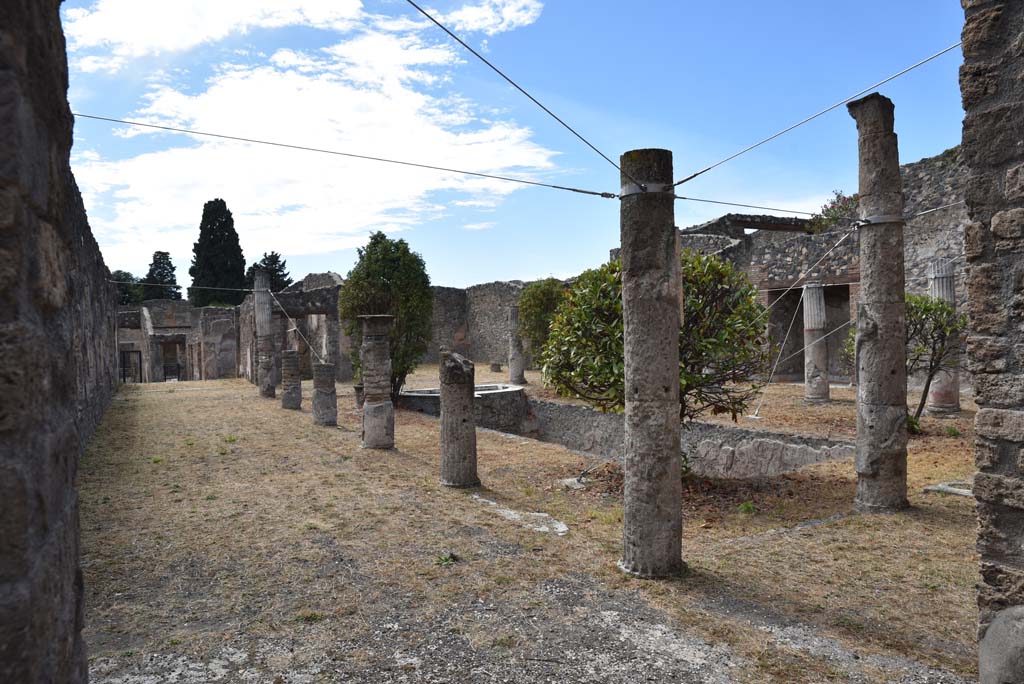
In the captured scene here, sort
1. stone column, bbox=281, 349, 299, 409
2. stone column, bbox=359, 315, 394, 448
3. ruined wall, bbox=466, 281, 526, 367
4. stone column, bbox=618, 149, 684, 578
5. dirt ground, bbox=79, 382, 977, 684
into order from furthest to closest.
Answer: ruined wall, bbox=466, 281, 526, 367 < stone column, bbox=281, 349, 299, 409 < stone column, bbox=359, 315, 394, 448 < stone column, bbox=618, 149, 684, 578 < dirt ground, bbox=79, 382, 977, 684

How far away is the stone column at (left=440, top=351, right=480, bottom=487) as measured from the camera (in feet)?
25.3

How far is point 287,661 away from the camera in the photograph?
11.5ft

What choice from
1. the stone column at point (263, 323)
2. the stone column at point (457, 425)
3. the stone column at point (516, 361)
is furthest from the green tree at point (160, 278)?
the stone column at point (457, 425)

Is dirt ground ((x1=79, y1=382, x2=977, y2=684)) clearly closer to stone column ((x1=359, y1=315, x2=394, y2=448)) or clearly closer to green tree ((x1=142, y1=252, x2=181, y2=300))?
stone column ((x1=359, y1=315, x2=394, y2=448))

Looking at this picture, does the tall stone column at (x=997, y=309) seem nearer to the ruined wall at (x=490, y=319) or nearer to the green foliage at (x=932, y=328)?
the green foliage at (x=932, y=328)

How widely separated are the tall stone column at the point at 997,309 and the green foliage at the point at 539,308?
16.1 metres

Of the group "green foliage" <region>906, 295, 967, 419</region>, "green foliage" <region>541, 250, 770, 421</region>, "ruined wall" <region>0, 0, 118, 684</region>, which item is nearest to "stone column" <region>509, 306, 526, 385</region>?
"green foliage" <region>906, 295, 967, 419</region>

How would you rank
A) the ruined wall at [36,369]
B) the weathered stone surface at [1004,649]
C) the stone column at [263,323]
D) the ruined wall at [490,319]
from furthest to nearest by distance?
the ruined wall at [490,319] < the stone column at [263,323] < the weathered stone surface at [1004,649] < the ruined wall at [36,369]

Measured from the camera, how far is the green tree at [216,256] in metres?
39.3

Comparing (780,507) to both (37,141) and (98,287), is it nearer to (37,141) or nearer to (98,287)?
(37,141)

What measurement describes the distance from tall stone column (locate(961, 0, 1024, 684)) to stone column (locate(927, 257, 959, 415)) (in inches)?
384

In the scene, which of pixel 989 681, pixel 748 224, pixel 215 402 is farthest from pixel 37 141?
pixel 748 224

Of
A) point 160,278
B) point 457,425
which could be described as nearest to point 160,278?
point 160,278

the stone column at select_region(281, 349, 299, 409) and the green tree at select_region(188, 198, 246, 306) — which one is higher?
the green tree at select_region(188, 198, 246, 306)
